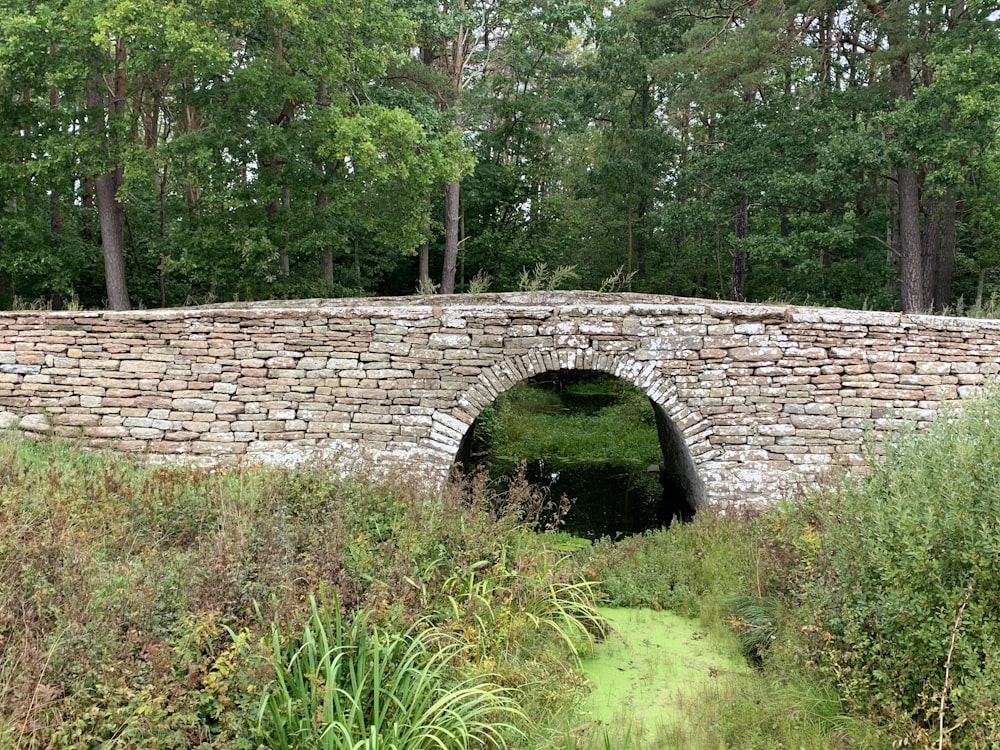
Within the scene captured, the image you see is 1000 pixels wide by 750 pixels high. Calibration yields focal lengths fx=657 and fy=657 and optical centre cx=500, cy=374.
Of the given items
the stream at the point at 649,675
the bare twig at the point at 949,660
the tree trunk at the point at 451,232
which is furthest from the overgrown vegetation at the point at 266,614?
the tree trunk at the point at 451,232

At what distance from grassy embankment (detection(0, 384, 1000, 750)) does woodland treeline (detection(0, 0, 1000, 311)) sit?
759 centimetres

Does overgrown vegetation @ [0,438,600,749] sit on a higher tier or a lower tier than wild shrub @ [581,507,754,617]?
higher

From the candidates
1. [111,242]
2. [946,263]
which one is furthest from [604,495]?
[946,263]

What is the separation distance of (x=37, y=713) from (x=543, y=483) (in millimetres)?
9338

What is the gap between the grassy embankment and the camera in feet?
10.5

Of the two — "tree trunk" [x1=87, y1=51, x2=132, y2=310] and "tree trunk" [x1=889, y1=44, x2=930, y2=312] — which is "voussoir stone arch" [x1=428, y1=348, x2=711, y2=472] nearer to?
"tree trunk" [x1=87, y1=51, x2=132, y2=310]

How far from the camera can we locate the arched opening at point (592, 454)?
9.86 metres

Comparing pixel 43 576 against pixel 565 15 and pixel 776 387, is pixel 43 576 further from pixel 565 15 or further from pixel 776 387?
pixel 565 15

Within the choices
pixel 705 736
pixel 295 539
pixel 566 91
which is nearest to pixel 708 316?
pixel 705 736

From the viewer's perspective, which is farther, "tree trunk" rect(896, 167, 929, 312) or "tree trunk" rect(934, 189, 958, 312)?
"tree trunk" rect(934, 189, 958, 312)

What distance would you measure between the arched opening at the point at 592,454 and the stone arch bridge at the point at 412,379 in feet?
2.32

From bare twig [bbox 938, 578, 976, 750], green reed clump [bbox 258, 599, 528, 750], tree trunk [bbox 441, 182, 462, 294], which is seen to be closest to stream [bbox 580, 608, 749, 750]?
green reed clump [bbox 258, 599, 528, 750]

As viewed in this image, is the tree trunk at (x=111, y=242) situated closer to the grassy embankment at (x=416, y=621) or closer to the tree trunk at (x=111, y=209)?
the tree trunk at (x=111, y=209)

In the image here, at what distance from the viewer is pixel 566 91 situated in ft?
60.1
